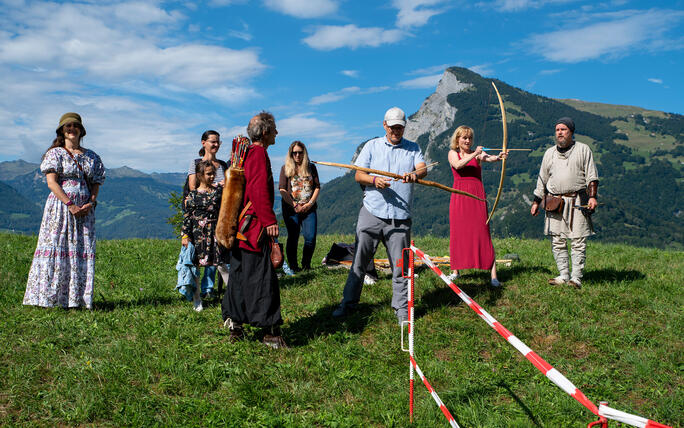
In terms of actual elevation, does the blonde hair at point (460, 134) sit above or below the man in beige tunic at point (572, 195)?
above

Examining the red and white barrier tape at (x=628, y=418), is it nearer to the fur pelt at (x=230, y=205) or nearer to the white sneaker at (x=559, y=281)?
the fur pelt at (x=230, y=205)

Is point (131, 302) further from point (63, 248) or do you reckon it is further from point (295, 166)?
point (295, 166)

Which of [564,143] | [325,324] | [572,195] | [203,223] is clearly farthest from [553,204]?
[203,223]

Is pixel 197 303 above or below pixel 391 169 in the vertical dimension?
below

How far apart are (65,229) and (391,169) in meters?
4.87

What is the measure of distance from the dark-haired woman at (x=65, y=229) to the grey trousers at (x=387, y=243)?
4060 mm

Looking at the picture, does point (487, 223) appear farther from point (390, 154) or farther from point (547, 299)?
point (390, 154)

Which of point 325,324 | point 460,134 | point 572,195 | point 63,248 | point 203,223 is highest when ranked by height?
point 460,134

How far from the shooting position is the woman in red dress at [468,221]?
7.94m

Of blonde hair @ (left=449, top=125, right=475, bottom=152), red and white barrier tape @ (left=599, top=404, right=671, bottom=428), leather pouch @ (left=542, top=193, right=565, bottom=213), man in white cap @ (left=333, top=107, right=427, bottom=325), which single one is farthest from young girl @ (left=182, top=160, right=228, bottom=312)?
red and white barrier tape @ (left=599, top=404, right=671, bottom=428)

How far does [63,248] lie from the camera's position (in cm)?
689

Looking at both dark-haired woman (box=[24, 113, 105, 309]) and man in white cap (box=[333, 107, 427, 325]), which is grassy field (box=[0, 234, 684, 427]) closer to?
dark-haired woman (box=[24, 113, 105, 309])

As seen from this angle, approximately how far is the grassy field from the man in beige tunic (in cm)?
51

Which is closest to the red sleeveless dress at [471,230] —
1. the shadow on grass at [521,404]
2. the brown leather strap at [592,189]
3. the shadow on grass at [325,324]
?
the brown leather strap at [592,189]
